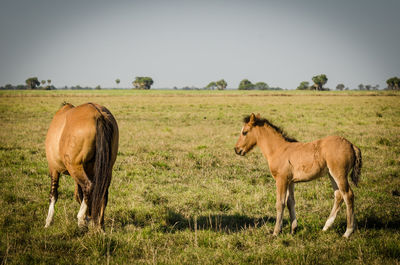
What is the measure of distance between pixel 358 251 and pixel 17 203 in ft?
21.8

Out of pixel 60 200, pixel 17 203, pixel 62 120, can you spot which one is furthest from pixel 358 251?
pixel 17 203

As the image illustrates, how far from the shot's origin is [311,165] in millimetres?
4980

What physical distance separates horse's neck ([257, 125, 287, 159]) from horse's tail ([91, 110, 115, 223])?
2.95 meters

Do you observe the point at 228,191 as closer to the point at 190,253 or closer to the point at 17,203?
the point at 190,253

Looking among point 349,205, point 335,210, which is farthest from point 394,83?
point 349,205

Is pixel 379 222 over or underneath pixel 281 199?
underneath

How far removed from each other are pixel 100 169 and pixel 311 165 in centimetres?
358

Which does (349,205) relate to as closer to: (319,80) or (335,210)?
(335,210)

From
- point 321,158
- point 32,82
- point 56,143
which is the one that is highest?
point 32,82

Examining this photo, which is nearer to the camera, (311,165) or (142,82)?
(311,165)

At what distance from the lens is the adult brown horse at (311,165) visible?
4.85 metres

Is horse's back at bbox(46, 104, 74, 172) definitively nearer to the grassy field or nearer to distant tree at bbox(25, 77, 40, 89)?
the grassy field

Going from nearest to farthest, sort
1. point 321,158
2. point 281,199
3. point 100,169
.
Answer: point 100,169
point 321,158
point 281,199

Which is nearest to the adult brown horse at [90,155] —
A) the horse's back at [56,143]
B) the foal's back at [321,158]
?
the horse's back at [56,143]
